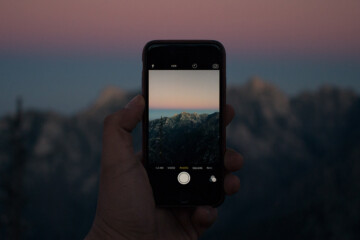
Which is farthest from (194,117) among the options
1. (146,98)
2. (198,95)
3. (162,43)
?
(162,43)

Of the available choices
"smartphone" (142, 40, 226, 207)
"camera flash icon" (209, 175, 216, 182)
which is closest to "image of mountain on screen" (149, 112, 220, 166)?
"smartphone" (142, 40, 226, 207)

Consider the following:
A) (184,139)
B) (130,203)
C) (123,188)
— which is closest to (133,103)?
(184,139)

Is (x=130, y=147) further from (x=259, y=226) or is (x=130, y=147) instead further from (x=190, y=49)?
(x=259, y=226)

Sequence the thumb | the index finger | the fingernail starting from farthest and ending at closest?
the index finger
the fingernail
the thumb

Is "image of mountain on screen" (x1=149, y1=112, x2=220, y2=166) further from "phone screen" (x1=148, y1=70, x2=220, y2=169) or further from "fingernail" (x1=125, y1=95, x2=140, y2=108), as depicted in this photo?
"fingernail" (x1=125, y1=95, x2=140, y2=108)

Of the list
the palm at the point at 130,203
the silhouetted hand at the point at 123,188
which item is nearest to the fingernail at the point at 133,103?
the silhouetted hand at the point at 123,188

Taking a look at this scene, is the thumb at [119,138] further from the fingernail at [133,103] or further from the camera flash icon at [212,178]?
the camera flash icon at [212,178]
